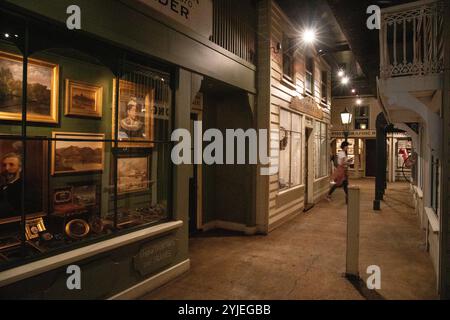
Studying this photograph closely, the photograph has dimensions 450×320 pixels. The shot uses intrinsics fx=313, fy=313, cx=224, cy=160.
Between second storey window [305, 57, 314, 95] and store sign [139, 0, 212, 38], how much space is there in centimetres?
595

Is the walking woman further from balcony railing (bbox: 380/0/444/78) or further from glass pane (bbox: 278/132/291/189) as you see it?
Result: balcony railing (bbox: 380/0/444/78)

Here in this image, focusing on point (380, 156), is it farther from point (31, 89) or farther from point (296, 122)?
point (31, 89)

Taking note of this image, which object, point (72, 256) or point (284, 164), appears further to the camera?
point (284, 164)

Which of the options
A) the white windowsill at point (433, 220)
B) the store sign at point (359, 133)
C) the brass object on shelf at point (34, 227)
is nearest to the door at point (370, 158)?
the store sign at point (359, 133)

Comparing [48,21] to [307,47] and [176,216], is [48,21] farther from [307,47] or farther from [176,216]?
[307,47]

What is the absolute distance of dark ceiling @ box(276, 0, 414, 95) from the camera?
16.0ft

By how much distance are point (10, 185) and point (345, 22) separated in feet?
18.5

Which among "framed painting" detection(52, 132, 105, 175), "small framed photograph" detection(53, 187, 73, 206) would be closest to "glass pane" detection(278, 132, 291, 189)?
"framed painting" detection(52, 132, 105, 175)

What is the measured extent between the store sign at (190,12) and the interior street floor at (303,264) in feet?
12.7

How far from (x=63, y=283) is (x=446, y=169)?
4.61 meters

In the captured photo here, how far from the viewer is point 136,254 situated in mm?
4098

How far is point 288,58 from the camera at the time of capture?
29.0ft

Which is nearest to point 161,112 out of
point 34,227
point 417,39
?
point 34,227
